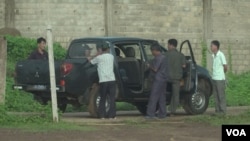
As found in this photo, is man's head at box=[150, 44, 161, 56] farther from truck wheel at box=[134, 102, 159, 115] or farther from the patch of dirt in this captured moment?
truck wheel at box=[134, 102, 159, 115]

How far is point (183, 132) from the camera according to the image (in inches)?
613

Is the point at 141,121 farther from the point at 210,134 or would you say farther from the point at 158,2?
the point at 158,2

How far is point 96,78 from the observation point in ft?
58.2

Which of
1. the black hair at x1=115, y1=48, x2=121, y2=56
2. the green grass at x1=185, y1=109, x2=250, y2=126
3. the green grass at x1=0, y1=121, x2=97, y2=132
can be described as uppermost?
the black hair at x1=115, y1=48, x2=121, y2=56

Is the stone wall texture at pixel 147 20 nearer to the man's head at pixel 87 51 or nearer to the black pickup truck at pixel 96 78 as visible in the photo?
the black pickup truck at pixel 96 78

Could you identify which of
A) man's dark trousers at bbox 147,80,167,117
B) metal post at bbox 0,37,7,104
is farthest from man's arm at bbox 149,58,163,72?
metal post at bbox 0,37,7,104

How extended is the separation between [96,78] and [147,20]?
440 inches

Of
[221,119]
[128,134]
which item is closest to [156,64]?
[221,119]

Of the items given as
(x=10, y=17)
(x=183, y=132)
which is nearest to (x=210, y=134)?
(x=183, y=132)

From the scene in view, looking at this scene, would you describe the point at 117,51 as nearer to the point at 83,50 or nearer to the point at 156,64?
the point at 83,50

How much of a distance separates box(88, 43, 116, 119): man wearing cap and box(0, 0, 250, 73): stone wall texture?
389 inches

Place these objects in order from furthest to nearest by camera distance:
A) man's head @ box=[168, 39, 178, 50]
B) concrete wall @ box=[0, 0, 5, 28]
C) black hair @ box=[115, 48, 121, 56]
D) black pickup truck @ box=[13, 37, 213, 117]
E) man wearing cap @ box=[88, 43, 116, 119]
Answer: concrete wall @ box=[0, 0, 5, 28]
man's head @ box=[168, 39, 178, 50]
black hair @ box=[115, 48, 121, 56]
black pickup truck @ box=[13, 37, 213, 117]
man wearing cap @ box=[88, 43, 116, 119]

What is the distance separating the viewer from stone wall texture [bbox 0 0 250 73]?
27047 millimetres

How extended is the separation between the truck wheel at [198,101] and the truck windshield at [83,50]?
2.76 meters
